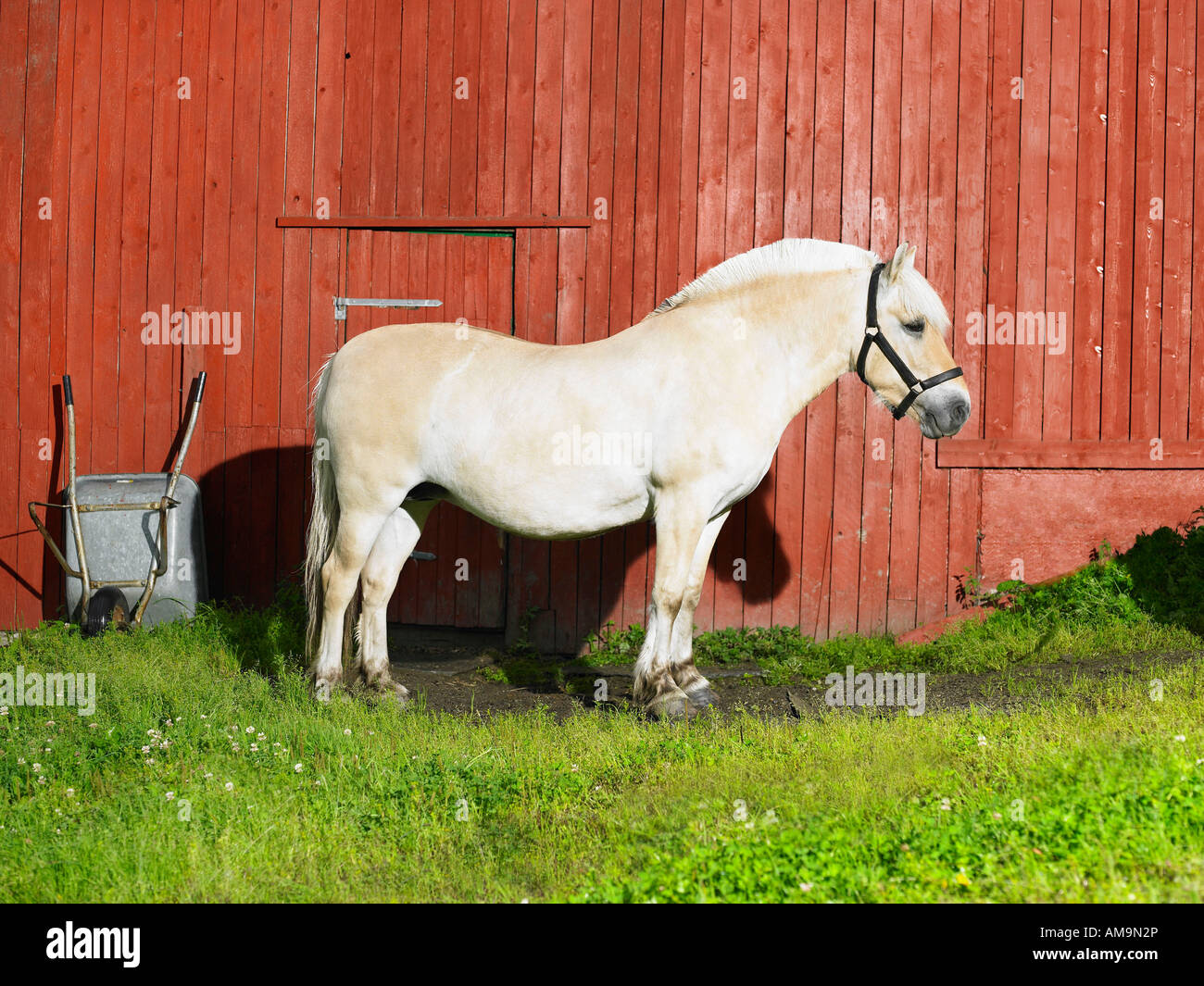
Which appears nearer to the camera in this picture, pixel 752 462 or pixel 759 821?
pixel 759 821

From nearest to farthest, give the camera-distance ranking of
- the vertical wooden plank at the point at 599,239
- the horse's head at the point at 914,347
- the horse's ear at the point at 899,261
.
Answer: the horse's ear at the point at 899,261, the horse's head at the point at 914,347, the vertical wooden plank at the point at 599,239

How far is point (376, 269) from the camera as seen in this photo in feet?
25.5

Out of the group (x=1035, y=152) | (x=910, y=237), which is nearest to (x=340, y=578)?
(x=910, y=237)

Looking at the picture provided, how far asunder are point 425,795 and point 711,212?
16.4 feet

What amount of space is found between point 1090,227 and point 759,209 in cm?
241

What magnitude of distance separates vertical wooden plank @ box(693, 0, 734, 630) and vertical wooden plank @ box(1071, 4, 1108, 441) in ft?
8.51

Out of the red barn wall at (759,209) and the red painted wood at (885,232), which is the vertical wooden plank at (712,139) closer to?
the red barn wall at (759,209)

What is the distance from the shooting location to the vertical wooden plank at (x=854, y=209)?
7492 millimetres

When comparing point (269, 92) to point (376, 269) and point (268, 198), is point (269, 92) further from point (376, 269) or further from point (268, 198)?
point (376, 269)

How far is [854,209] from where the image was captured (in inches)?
295

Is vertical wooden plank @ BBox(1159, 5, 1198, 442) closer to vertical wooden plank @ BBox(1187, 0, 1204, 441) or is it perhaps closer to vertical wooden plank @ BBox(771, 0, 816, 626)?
vertical wooden plank @ BBox(1187, 0, 1204, 441)

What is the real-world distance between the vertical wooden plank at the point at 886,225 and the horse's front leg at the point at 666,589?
8.68ft

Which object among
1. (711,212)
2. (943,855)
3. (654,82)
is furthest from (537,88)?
(943,855)

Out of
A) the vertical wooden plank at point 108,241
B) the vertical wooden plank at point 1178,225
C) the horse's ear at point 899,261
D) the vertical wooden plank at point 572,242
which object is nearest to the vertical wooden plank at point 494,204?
the vertical wooden plank at point 572,242
